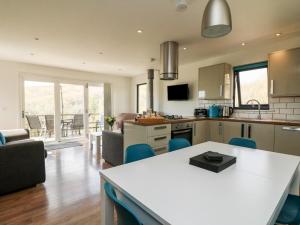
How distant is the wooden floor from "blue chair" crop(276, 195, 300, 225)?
1.71 metres

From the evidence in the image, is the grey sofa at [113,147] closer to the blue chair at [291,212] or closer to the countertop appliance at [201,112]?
the countertop appliance at [201,112]

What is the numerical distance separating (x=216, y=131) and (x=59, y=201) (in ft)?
10.5

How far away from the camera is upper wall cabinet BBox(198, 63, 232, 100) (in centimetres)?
399

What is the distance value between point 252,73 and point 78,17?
372 cm

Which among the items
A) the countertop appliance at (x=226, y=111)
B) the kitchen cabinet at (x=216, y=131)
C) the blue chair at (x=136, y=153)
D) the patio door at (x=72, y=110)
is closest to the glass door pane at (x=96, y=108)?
the patio door at (x=72, y=110)

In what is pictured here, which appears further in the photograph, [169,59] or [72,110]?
[72,110]

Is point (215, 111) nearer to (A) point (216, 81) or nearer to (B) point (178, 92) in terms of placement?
(A) point (216, 81)

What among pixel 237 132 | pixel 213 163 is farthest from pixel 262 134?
pixel 213 163

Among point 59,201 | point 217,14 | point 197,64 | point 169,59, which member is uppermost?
point 197,64

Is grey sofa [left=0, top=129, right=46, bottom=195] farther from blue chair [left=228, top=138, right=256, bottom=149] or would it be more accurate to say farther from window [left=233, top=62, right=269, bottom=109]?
window [left=233, top=62, right=269, bottom=109]

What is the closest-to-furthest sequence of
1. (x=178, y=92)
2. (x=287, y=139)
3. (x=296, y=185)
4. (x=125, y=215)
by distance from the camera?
(x=125, y=215) → (x=296, y=185) → (x=287, y=139) → (x=178, y=92)

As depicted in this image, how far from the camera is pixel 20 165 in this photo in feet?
8.14

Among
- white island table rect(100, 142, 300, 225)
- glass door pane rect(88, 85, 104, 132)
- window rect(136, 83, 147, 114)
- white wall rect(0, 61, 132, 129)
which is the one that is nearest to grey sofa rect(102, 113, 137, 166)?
white island table rect(100, 142, 300, 225)

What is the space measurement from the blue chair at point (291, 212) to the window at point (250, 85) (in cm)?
285
